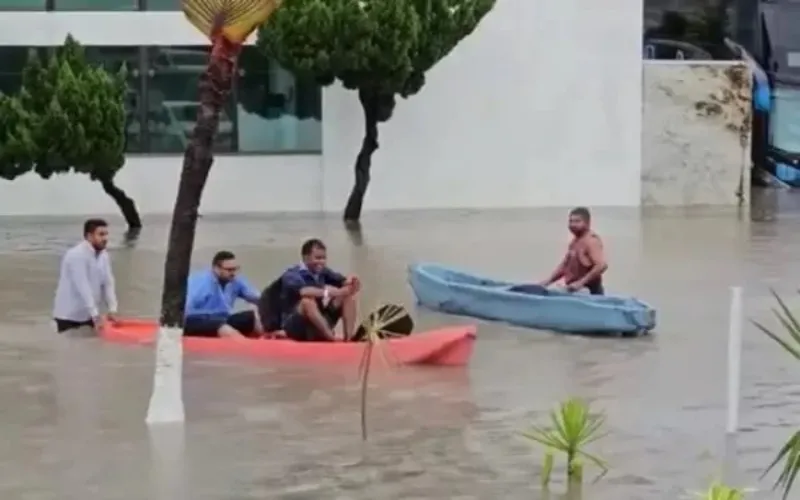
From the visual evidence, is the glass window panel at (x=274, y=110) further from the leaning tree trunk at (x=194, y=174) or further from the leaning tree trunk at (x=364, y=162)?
the leaning tree trunk at (x=194, y=174)

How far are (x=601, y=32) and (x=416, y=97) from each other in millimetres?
4076

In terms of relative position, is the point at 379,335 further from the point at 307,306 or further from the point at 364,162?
the point at 364,162

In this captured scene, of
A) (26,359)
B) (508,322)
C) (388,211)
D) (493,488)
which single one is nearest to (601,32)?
(388,211)

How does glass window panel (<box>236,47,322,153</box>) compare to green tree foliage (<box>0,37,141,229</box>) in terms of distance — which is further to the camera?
glass window panel (<box>236,47,322,153</box>)

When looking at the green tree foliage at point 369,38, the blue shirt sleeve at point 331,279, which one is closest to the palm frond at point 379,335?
the blue shirt sleeve at point 331,279

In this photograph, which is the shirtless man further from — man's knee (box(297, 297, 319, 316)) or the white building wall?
the white building wall

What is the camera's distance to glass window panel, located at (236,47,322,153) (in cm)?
3403

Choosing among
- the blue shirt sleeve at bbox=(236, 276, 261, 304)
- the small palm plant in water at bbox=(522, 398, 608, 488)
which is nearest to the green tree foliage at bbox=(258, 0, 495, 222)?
the blue shirt sleeve at bbox=(236, 276, 261, 304)

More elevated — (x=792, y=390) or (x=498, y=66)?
(x=498, y=66)

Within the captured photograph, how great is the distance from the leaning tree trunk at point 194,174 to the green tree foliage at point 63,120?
1539 centimetres

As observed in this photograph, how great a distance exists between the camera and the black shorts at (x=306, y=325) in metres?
14.5

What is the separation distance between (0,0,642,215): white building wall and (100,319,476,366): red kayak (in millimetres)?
19407

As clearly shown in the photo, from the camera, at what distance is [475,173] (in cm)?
3478

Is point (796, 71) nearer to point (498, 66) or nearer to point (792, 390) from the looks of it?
point (498, 66)
